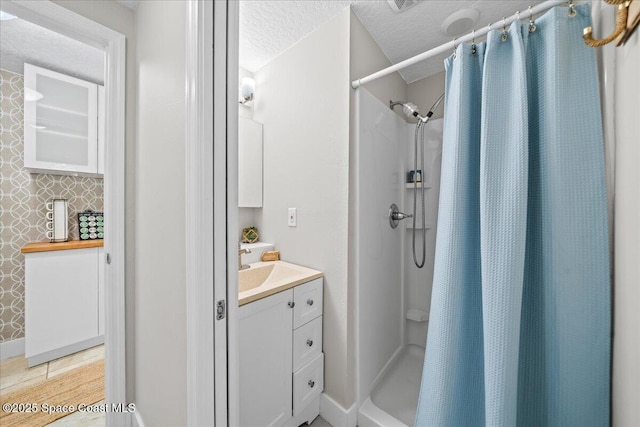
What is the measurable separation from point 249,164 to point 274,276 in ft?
2.61

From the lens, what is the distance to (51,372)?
1.73 metres

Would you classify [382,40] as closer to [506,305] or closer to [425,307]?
[506,305]

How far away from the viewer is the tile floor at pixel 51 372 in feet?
4.46

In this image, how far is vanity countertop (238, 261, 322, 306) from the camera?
47.2 inches

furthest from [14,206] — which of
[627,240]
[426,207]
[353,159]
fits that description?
[627,240]

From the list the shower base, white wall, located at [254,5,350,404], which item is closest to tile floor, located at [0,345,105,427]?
white wall, located at [254,5,350,404]

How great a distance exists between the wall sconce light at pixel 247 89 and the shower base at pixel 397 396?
2.10 m

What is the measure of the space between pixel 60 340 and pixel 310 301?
205cm

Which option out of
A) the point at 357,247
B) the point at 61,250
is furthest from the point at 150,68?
the point at 61,250

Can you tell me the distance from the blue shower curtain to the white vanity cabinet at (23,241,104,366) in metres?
2.49

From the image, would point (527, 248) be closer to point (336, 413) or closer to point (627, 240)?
point (627, 240)

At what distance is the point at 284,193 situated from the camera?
164 centimetres

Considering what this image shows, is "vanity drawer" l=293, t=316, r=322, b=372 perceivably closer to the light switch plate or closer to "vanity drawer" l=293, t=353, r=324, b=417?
"vanity drawer" l=293, t=353, r=324, b=417

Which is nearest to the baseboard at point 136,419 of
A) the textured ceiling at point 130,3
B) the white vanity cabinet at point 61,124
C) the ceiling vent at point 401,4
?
the white vanity cabinet at point 61,124
